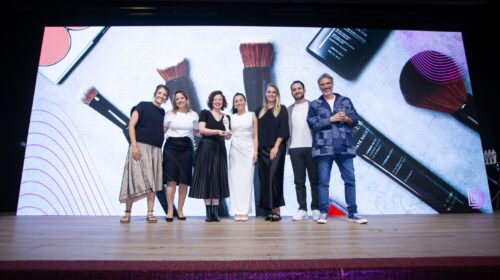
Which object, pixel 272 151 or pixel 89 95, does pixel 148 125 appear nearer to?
pixel 272 151

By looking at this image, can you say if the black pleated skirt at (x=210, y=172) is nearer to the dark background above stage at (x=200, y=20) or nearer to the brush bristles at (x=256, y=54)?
the brush bristles at (x=256, y=54)

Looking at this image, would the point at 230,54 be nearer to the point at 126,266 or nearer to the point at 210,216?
the point at 210,216

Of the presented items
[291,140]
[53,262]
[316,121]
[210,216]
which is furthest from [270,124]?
[53,262]

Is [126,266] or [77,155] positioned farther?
[77,155]

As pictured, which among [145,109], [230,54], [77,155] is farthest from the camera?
[230,54]

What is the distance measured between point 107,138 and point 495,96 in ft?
16.8

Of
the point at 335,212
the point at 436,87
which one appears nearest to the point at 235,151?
the point at 335,212

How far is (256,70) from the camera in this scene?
157 inches

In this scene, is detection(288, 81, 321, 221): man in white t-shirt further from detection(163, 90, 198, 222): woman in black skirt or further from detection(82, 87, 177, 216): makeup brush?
detection(82, 87, 177, 216): makeup brush

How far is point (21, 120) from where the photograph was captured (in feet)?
13.5

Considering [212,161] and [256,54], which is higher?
[256,54]

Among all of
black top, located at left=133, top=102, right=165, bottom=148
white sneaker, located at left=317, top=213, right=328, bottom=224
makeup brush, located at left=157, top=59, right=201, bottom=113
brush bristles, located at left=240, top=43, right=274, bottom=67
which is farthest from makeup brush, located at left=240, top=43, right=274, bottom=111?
white sneaker, located at left=317, top=213, right=328, bottom=224

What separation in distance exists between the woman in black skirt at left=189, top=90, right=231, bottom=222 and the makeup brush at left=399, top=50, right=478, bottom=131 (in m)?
2.44

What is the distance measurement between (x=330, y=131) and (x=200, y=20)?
2558 millimetres
